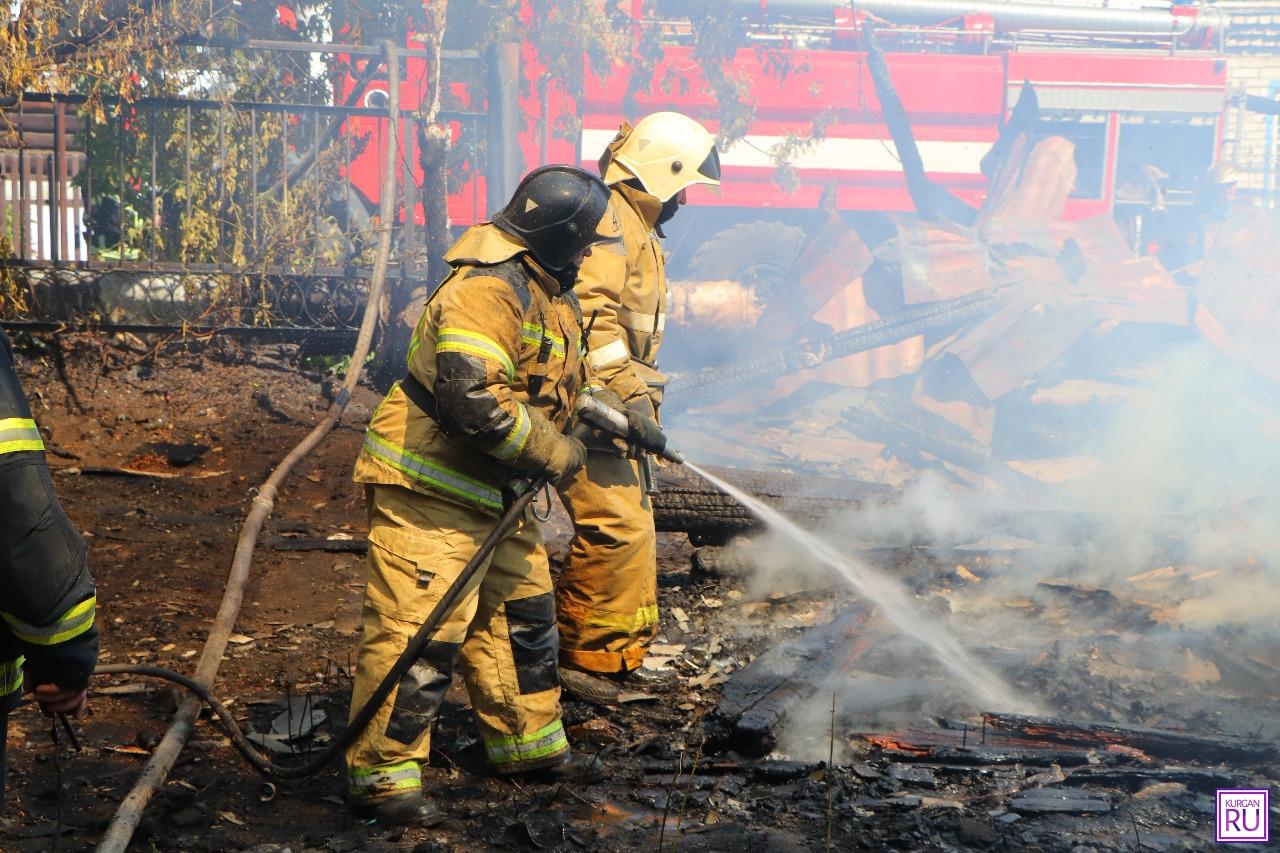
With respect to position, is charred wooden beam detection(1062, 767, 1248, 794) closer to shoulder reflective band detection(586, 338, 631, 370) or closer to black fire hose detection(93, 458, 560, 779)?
black fire hose detection(93, 458, 560, 779)

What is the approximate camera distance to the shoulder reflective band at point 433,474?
3.19 m

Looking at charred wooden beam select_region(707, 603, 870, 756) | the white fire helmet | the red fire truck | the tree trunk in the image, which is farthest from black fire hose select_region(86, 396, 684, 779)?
the red fire truck

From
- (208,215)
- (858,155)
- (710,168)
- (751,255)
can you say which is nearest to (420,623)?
(710,168)

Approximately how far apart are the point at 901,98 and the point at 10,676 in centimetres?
1196

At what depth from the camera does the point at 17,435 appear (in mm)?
2070

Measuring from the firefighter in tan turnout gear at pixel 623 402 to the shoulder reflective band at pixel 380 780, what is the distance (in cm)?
124

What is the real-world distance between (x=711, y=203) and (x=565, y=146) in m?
1.83

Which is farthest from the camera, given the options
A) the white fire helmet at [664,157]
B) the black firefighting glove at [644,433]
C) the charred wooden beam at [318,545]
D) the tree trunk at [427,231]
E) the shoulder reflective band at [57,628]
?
the tree trunk at [427,231]

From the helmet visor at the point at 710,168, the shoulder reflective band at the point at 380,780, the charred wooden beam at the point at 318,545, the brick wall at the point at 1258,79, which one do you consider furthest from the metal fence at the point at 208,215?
the brick wall at the point at 1258,79

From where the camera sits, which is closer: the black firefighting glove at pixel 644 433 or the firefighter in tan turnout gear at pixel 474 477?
the firefighter in tan turnout gear at pixel 474 477

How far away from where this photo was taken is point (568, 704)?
430cm

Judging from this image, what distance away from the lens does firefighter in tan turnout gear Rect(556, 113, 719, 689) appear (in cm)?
441

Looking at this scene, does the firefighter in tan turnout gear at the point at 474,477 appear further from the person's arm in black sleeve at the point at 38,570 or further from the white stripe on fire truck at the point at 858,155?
the white stripe on fire truck at the point at 858,155

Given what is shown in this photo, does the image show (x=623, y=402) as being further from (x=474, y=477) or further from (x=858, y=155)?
(x=858, y=155)
